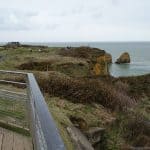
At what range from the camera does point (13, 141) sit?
6.37 meters

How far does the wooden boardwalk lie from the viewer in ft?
19.6

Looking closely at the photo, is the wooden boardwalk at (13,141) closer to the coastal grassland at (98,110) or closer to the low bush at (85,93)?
the coastal grassland at (98,110)

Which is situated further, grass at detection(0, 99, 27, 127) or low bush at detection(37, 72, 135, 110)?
low bush at detection(37, 72, 135, 110)

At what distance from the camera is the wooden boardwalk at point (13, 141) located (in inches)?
236

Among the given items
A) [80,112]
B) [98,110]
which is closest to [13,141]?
[80,112]

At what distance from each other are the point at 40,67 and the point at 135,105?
40.5 feet

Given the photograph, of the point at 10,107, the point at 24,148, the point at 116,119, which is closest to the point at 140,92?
the point at 116,119

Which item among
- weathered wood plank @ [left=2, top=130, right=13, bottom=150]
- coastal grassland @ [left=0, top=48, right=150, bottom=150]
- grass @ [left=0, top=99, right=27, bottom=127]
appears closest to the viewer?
weathered wood plank @ [left=2, top=130, right=13, bottom=150]

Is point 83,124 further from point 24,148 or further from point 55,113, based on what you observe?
point 24,148

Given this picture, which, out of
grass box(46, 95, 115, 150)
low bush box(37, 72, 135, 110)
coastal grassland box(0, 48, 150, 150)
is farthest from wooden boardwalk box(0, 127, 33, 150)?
low bush box(37, 72, 135, 110)

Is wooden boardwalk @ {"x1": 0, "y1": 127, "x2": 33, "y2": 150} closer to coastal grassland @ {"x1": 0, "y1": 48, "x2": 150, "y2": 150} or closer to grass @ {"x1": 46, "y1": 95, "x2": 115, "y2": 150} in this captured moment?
coastal grassland @ {"x1": 0, "y1": 48, "x2": 150, "y2": 150}

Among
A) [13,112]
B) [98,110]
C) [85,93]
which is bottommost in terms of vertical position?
[98,110]

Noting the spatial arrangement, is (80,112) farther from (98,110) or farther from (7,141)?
(7,141)

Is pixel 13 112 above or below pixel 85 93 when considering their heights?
above
